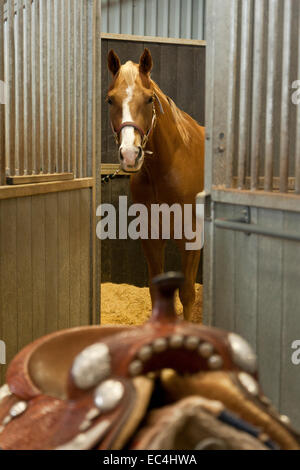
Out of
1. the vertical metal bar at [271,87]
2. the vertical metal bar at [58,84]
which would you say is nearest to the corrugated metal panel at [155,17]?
the vertical metal bar at [58,84]

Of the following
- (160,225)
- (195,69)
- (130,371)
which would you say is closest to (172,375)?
(130,371)

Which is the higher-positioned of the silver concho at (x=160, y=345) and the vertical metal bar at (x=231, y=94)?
the vertical metal bar at (x=231, y=94)

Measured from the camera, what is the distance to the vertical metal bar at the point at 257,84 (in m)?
1.60

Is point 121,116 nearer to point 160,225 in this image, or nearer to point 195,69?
point 160,225

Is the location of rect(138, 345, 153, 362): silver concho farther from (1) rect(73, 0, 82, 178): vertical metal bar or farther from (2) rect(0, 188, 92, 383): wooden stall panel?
(1) rect(73, 0, 82, 178): vertical metal bar

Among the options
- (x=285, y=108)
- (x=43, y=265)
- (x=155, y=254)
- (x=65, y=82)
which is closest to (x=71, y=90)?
(x=65, y=82)

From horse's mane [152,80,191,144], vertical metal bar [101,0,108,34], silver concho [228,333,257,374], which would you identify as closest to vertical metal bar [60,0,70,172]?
horse's mane [152,80,191,144]

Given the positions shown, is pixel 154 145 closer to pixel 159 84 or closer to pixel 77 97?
pixel 77 97

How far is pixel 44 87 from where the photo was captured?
7.49ft

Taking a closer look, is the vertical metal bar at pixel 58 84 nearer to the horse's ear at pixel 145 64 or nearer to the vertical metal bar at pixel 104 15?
the horse's ear at pixel 145 64

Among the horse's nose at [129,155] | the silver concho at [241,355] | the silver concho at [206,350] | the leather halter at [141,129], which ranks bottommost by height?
the silver concho at [241,355]

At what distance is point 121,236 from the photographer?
4238mm

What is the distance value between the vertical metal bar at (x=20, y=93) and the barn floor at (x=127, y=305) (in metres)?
1.64

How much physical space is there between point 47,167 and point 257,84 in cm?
103
